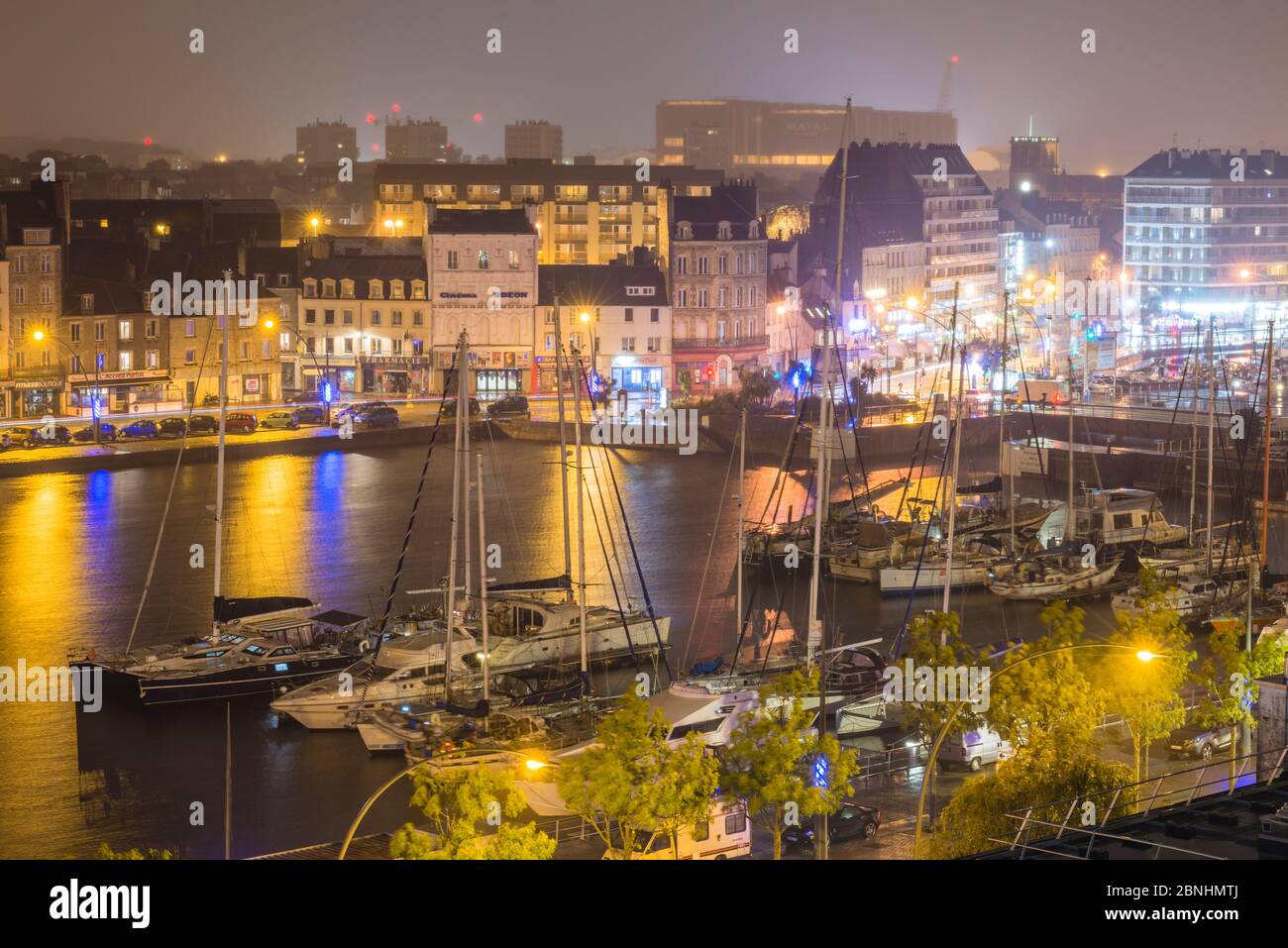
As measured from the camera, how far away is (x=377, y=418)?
34125 millimetres

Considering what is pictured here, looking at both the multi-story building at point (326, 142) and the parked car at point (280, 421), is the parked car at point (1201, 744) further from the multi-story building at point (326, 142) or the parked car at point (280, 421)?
the multi-story building at point (326, 142)

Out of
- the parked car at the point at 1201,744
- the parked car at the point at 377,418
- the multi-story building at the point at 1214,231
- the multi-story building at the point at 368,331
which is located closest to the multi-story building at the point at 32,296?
the parked car at the point at 377,418

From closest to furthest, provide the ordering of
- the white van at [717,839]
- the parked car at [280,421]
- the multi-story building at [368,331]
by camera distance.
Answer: the white van at [717,839]
the parked car at [280,421]
the multi-story building at [368,331]

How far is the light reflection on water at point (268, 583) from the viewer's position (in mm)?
13672

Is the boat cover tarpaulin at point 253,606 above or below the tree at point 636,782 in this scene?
below

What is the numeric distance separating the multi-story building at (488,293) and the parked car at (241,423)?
5.15 metres

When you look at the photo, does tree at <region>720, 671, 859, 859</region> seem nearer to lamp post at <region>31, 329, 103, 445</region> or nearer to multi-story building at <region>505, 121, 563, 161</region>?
lamp post at <region>31, 329, 103, 445</region>

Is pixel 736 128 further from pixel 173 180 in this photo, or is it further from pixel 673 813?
pixel 673 813

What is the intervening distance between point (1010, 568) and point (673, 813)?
11.7 metres

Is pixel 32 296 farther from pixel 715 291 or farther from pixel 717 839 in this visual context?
pixel 717 839

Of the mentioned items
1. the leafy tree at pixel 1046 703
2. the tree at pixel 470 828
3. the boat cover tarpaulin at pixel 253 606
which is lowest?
the boat cover tarpaulin at pixel 253 606

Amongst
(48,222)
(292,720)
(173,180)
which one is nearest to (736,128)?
(173,180)

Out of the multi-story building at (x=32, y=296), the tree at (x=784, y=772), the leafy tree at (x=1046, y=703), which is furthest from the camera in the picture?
the multi-story building at (x=32, y=296)

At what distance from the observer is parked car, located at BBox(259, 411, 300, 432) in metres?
34.0
